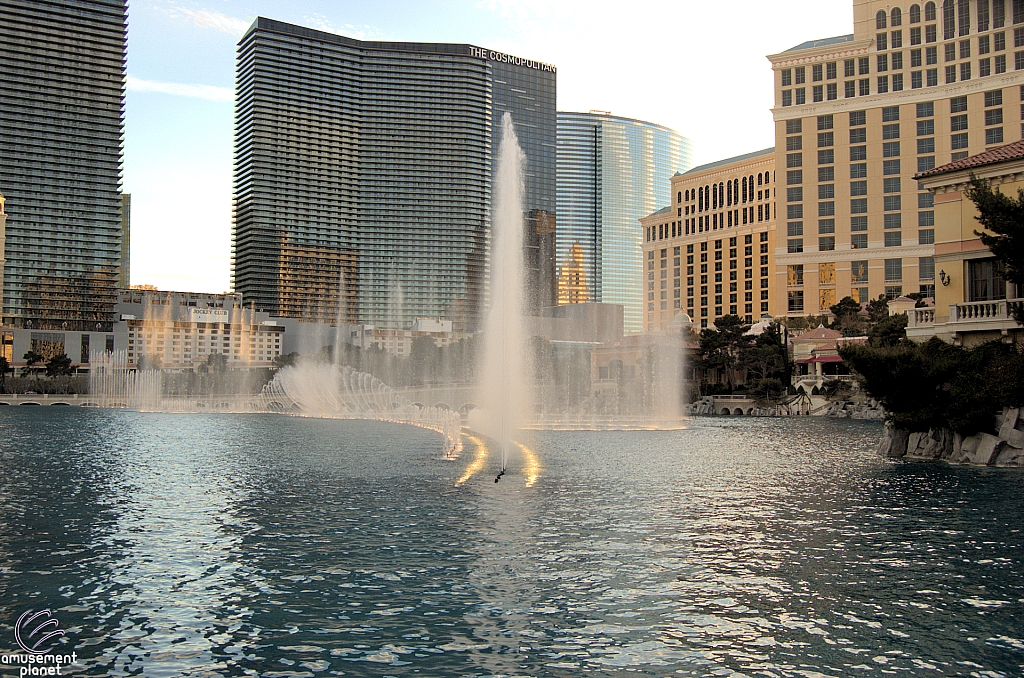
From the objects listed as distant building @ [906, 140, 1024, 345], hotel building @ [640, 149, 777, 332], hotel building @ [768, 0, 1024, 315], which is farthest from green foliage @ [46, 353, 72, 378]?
distant building @ [906, 140, 1024, 345]

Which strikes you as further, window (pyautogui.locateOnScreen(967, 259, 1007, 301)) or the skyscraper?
the skyscraper

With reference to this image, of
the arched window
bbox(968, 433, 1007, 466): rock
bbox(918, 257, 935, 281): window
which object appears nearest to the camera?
bbox(968, 433, 1007, 466): rock

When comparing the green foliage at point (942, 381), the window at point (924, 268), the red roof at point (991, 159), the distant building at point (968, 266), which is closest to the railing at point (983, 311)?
the distant building at point (968, 266)

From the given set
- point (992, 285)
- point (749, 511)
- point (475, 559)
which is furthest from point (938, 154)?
point (475, 559)

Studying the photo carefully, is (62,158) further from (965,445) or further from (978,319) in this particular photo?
(965,445)

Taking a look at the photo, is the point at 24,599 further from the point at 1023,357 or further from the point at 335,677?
the point at 1023,357

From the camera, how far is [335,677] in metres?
11.0

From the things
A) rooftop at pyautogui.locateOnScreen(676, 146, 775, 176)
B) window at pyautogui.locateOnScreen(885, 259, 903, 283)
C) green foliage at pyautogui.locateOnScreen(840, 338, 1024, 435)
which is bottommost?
green foliage at pyautogui.locateOnScreen(840, 338, 1024, 435)

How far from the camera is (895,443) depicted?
121 ft

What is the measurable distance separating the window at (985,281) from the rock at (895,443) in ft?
20.2

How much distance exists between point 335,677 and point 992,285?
32.5 meters

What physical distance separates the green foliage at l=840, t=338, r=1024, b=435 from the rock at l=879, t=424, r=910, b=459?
58.0 inches

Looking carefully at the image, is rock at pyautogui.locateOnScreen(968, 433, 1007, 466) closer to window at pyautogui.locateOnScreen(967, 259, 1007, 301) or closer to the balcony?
the balcony

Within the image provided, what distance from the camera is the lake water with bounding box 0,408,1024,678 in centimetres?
1195
